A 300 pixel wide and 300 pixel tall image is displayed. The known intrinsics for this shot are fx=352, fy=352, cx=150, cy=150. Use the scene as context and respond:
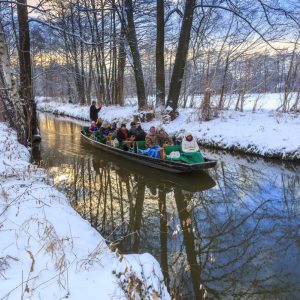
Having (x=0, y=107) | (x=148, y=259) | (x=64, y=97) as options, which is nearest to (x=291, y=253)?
(x=148, y=259)

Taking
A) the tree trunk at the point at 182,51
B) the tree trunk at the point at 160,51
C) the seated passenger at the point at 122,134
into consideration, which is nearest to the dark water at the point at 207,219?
the seated passenger at the point at 122,134

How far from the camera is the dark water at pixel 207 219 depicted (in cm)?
472

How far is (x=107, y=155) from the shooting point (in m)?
13.4

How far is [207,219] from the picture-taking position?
6707 millimetres

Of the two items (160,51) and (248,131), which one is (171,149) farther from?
(160,51)

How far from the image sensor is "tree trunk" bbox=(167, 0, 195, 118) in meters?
15.4

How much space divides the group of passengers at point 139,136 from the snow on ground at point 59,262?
4975 millimetres

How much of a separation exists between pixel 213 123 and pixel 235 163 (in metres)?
3.82

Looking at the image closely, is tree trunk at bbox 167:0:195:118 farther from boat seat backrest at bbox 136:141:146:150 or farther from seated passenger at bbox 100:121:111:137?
boat seat backrest at bbox 136:141:146:150

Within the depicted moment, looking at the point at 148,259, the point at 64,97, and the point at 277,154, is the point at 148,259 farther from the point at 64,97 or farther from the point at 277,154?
the point at 64,97

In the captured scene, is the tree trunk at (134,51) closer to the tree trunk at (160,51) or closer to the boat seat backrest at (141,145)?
the tree trunk at (160,51)

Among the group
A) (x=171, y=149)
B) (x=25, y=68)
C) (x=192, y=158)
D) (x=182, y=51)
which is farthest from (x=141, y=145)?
(x=182, y=51)

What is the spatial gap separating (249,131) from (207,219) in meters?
6.74

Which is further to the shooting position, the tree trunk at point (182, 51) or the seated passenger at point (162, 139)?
the tree trunk at point (182, 51)
